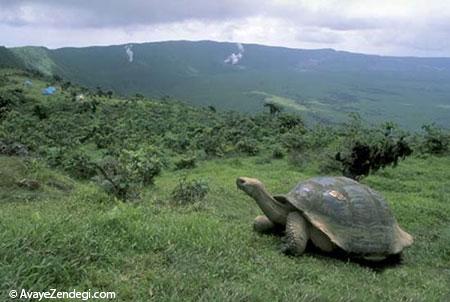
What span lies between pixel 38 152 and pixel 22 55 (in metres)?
127

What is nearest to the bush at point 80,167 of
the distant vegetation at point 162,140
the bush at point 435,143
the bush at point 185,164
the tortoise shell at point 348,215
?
the distant vegetation at point 162,140

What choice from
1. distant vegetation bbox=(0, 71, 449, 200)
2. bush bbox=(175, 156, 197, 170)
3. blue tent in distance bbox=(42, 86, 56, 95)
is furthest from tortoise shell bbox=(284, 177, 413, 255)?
blue tent in distance bbox=(42, 86, 56, 95)

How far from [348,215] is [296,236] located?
104 cm

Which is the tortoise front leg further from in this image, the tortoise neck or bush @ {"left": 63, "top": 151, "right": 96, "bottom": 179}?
bush @ {"left": 63, "top": 151, "right": 96, "bottom": 179}

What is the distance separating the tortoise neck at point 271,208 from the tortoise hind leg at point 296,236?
30 centimetres

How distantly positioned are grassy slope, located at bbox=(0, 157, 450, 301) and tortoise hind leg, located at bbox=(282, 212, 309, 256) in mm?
189

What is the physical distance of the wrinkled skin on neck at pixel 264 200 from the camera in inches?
369

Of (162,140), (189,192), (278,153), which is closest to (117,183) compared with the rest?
(189,192)

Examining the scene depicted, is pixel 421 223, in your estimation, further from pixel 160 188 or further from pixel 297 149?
pixel 297 149

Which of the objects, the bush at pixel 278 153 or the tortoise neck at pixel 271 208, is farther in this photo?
the bush at pixel 278 153

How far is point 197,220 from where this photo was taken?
895 cm

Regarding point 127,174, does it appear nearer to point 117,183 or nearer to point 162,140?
point 117,183

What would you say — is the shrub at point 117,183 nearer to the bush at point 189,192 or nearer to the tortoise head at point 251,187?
the bush at point 189,192

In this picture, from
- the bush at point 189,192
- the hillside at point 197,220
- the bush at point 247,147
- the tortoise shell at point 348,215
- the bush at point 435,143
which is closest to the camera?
the hillside at point 197,220
